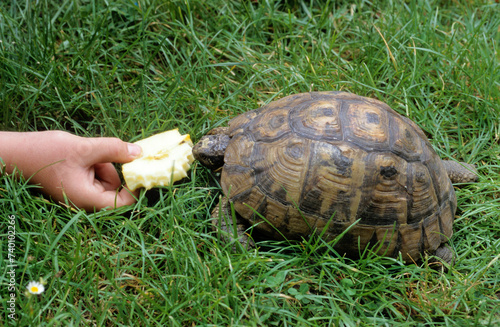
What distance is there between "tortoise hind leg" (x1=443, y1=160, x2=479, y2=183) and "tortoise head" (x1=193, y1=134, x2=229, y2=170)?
155 cm

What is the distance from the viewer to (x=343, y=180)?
2580 mm

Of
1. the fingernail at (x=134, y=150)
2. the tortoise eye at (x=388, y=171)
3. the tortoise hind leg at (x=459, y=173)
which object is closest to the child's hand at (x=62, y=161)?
the fingernail at (x=134, y=150)

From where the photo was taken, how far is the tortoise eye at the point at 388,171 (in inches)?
102

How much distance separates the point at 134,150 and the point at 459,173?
2.22 m

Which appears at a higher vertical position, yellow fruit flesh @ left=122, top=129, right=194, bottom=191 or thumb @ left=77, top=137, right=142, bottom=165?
thumb @ left=77, top=137, right=142, bottom=165

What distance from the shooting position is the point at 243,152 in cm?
279

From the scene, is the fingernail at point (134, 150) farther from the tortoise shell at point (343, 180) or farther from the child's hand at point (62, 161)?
the tortoise shell at point (343, 180)

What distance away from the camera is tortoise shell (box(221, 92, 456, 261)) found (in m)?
2.59

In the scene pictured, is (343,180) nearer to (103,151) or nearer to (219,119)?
(219,119)

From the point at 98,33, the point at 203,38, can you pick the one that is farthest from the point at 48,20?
the point at 203,38

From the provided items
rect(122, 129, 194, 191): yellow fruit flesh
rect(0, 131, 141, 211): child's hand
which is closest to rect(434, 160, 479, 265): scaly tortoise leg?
rect(122, 129, 194, 191): yellow fruit flesh

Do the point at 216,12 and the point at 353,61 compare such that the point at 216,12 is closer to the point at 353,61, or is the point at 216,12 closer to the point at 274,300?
the point at 353,61

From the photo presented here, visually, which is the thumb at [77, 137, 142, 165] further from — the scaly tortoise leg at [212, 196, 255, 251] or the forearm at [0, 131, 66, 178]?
the scaly tortoise leg at [212, 196, 255, 251]

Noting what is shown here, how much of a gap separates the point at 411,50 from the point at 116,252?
290cm
